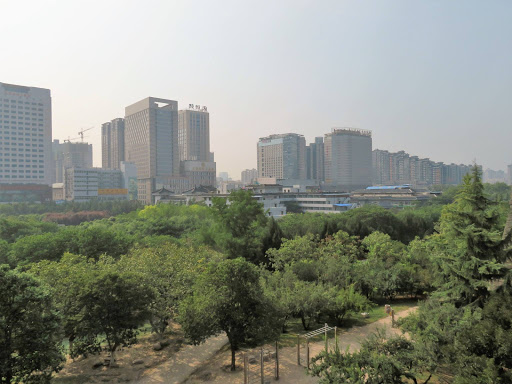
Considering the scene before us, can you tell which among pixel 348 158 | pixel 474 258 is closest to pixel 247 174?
pixel 348 158

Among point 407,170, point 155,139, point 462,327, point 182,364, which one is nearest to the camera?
point 462,327

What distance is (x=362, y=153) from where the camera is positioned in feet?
398

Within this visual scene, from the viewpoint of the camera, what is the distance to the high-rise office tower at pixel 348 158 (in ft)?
391

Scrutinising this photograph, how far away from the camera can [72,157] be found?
438 feet

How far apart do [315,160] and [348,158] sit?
16.1 m

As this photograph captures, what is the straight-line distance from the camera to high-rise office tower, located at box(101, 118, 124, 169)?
4754 inches

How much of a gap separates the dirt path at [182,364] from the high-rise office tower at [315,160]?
12011 cm

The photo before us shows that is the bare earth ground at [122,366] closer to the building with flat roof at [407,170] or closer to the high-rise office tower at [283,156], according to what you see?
the high-rise office tower at [283,156]

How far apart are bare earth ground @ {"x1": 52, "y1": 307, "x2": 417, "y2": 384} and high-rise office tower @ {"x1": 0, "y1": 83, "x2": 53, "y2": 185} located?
3515 inches

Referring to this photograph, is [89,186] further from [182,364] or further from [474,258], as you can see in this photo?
[474,258]

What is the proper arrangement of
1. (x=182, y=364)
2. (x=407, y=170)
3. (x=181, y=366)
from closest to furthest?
1. (x=181, y=366)
2. (x=182, y=364)
3. (x=407, y=170)

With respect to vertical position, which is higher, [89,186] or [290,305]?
[89,186]

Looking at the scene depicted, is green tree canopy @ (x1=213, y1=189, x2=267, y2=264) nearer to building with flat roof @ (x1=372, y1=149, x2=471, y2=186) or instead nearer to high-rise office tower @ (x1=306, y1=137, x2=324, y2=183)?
high-rise office tower @ (x1=306, y1=137, x2=324, y2=183)

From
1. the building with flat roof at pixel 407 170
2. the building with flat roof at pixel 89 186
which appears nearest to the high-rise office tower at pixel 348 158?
the building with flat roof at pixel 407 170
